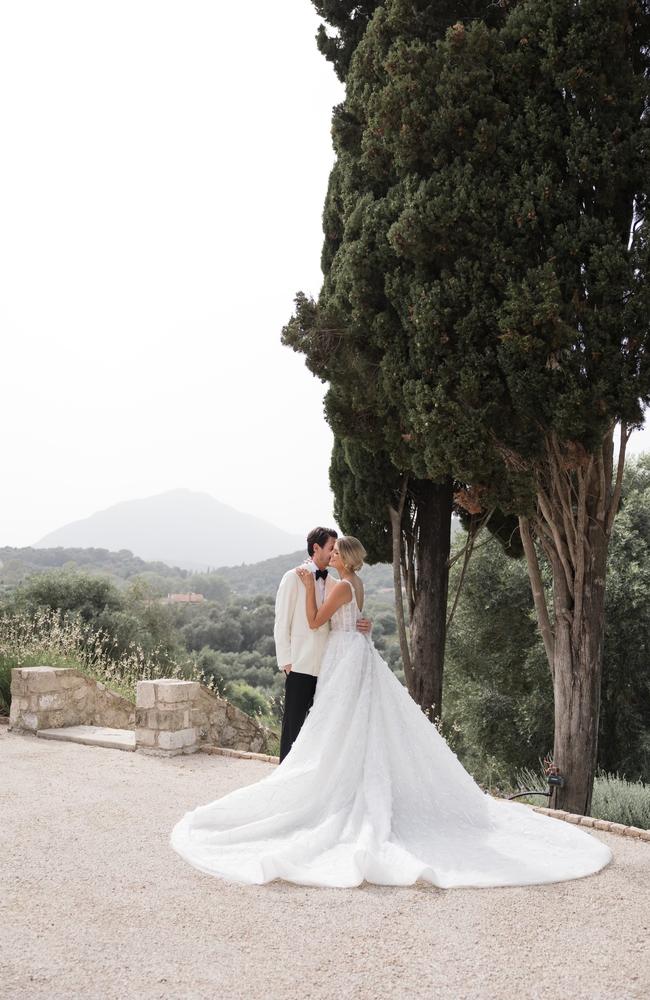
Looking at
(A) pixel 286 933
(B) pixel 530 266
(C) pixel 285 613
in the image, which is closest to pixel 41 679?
(C) pixel 285 613

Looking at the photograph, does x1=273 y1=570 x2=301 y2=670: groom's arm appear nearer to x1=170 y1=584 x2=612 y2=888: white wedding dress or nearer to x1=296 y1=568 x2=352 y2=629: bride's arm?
x1=296 y1=568 x2=352 y2=629: bride's arm

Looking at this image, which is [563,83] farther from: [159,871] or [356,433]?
[159,871]

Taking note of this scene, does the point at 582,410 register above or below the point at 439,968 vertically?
above

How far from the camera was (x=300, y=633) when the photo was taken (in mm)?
5695

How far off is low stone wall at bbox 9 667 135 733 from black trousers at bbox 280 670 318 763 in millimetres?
3527

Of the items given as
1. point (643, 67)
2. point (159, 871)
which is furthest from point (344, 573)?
point (643, 67)

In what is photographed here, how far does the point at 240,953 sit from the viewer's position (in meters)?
Answer: 3.27

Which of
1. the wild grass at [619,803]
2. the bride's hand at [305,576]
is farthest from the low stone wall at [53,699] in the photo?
the wild grass at [619,803]

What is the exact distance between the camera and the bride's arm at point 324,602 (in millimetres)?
5344

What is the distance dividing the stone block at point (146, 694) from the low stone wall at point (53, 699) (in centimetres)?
134

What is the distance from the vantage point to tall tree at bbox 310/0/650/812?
22.0 ft

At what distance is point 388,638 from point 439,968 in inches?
942

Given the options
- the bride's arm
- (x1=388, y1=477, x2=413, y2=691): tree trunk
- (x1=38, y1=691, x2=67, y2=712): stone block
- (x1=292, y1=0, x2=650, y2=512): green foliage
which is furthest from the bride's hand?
(x1=388, y1=477, x2=413, y2=691): tree trunk

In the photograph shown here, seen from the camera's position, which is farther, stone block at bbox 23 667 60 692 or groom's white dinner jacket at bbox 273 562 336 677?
stone block at bbox 23 667 60 692
